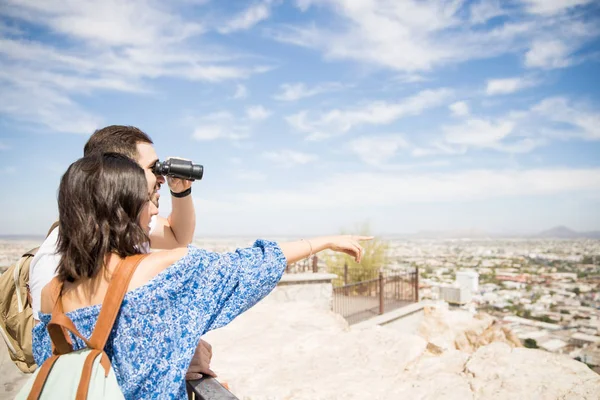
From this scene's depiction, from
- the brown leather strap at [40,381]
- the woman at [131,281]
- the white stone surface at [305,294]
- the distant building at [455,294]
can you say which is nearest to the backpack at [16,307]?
the woman at [131,281]

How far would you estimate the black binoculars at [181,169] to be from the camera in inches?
72.1

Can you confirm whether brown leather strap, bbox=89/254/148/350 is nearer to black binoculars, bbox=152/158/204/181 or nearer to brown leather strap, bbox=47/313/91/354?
brown leather strap, bbox=47/313/91/354

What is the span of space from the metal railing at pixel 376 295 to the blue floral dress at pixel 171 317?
8.91 m

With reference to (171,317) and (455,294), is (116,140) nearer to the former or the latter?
(171,317)

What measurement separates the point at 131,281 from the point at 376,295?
1113 centimetres

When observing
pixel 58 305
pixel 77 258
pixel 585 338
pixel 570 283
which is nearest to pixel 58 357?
pixel 58 305

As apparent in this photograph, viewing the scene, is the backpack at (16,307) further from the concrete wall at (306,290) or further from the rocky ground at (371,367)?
the concrete wall at (306,290)

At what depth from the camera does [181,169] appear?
1836mm

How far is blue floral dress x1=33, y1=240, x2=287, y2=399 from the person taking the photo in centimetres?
117

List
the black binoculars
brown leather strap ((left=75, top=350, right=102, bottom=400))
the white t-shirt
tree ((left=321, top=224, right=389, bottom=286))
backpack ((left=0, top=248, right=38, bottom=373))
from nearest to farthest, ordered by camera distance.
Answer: brown leather strap ((left=75, top=350, right=102, bottom=400))
the white t-shirt
backpack ((left=0, top=248, right=38, bottom=373))
the black binoculars
tree ((left=321, top=224, right=389, bottom=286))

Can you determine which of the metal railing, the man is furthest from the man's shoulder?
the metal railing

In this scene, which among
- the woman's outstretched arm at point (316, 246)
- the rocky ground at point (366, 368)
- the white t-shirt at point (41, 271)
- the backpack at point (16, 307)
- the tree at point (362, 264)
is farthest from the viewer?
the tree at point (362, 264)

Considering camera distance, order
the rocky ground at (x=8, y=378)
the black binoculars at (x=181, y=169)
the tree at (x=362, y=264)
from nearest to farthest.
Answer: the black binoculars at (x=181, y=169) < the rocky ground at (x=8, y=378) < the tree at (x=362, y=264)

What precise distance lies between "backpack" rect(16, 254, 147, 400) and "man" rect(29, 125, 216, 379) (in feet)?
0.79
